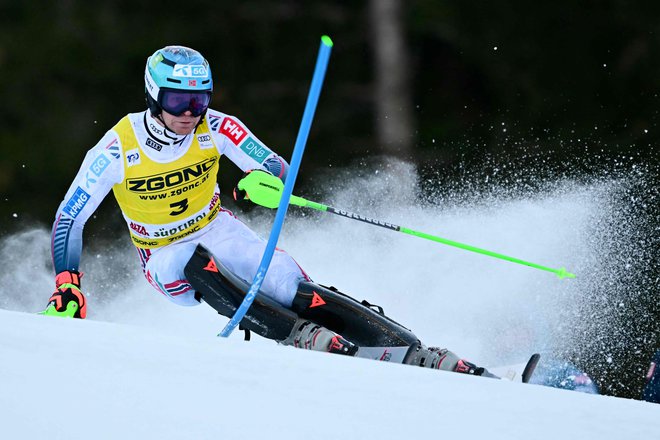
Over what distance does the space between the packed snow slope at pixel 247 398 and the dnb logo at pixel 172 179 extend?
1476mm

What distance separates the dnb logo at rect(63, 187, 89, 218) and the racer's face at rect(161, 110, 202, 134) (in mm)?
398

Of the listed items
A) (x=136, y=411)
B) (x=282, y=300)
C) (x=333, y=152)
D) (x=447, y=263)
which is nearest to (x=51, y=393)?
(x=136, y=411)

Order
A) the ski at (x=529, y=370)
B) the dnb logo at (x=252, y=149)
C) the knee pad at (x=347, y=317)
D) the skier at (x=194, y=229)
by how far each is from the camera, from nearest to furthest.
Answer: the ski at (x=529, y=370) < the skier at (x=194, y=229) < the knee pad at (x=347, y=317) < the dnb logo at (x=252, y=149)

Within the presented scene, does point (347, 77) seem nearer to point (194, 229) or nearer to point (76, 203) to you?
point (194, 229)

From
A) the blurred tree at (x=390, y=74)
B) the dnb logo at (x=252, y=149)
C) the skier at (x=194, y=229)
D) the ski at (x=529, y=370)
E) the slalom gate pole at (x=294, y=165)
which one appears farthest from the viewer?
the blurred tree at (x=390, y=74)

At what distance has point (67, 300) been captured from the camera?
382 cm

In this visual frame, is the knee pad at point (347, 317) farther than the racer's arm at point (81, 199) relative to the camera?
Yes

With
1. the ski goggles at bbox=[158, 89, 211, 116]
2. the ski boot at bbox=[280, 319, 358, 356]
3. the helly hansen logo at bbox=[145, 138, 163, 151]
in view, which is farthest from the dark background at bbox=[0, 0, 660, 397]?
the ski boot at bbox=[280, 319, 358, 356]

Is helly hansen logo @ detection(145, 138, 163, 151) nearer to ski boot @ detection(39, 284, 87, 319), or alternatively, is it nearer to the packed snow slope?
ski boot @ detection(39, 284, 87, 319)

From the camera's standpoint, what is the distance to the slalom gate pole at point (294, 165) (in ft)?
10.4

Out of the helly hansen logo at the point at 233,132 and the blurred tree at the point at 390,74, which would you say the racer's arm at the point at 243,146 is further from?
the blurred tree at the point at 390,74

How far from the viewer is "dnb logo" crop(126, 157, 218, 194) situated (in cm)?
426

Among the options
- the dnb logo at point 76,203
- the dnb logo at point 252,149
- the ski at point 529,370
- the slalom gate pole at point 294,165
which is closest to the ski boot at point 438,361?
the ski at point 529,370

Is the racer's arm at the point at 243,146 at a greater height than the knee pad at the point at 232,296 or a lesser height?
greater
